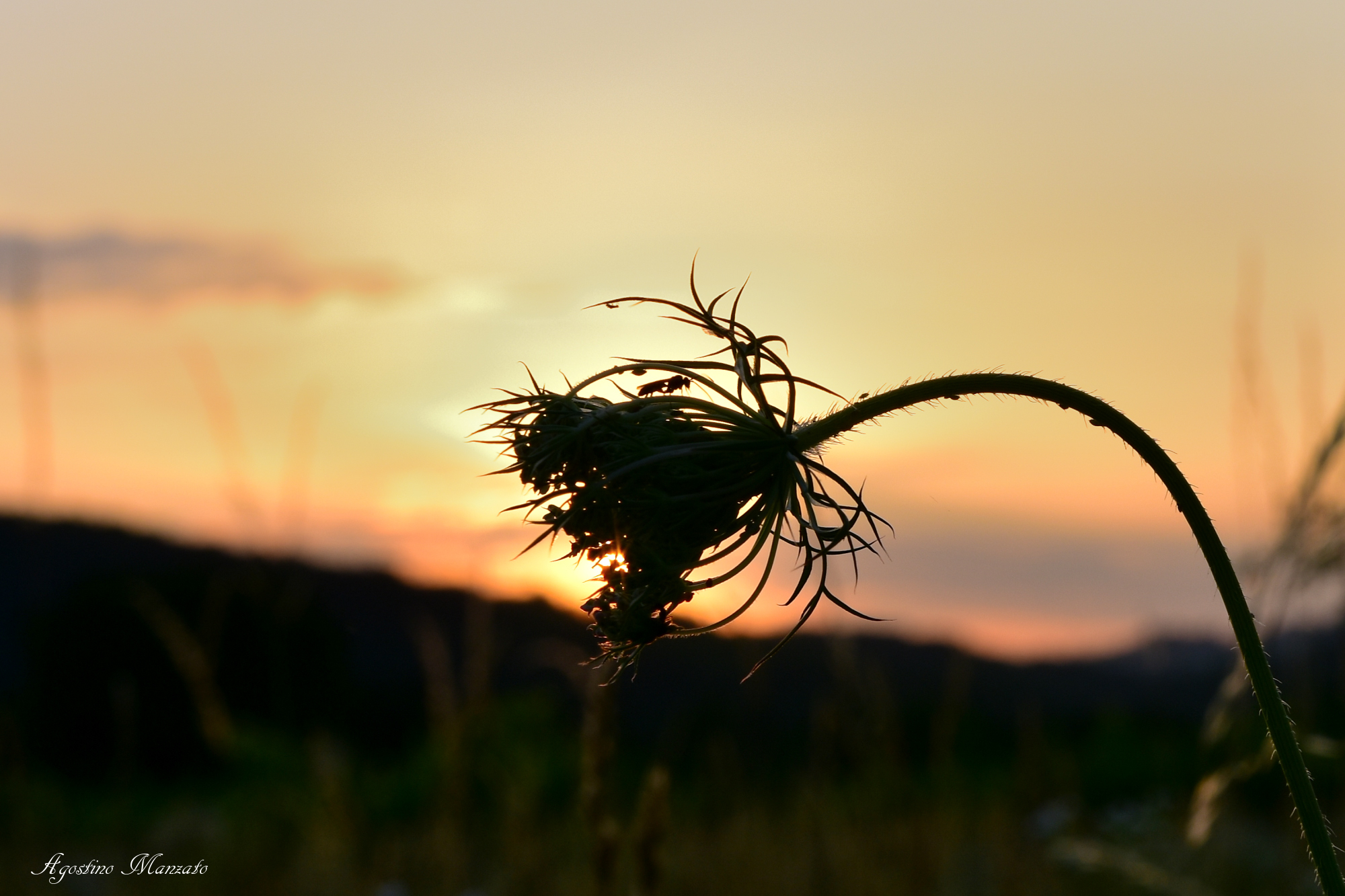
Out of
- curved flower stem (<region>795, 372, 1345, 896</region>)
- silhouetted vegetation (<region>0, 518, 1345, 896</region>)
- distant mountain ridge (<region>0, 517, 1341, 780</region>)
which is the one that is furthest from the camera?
distant mountain ridge (<region>0, 517, 1341, 780</region>)

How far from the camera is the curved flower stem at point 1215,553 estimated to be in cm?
124

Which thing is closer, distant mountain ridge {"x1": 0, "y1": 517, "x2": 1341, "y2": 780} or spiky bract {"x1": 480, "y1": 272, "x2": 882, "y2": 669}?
spiky bract {"x1": 480, "y1": 272, "x2": 882, "y2": 669}

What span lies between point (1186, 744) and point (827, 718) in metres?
5.77

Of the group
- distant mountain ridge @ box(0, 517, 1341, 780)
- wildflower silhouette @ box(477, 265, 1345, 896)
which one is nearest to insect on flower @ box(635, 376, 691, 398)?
wildflower silhouette @ box(477, 265, 1345, 896)

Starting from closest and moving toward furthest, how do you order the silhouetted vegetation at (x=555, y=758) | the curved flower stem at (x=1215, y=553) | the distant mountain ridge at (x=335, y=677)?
the curved flower stem at (x=1215, y=553) → the silhouetted vegetation at (x=555, y=758) → the distant mountain ridge at (x=335, y=677)

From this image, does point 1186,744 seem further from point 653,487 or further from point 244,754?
point 653,487

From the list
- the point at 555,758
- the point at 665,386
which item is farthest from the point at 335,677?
the point at 665,386

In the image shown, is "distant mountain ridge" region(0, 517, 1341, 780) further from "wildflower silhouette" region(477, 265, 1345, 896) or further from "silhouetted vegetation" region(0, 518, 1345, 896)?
"wildflower silhouette" region(477, 265, 1345, 896)

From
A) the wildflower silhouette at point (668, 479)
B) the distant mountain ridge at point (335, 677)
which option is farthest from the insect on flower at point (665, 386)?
the distant mountain ridge at point (335, 677)

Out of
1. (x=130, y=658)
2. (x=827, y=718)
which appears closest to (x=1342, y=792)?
(x=827, y=718)

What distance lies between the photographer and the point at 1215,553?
1.27m

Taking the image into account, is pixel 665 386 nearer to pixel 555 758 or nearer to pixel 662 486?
pixel 662 486

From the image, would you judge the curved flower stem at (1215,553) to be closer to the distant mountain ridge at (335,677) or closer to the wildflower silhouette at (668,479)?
the wildflower silhouette at (668,479)

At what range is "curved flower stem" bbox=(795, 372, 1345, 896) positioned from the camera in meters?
1.24
